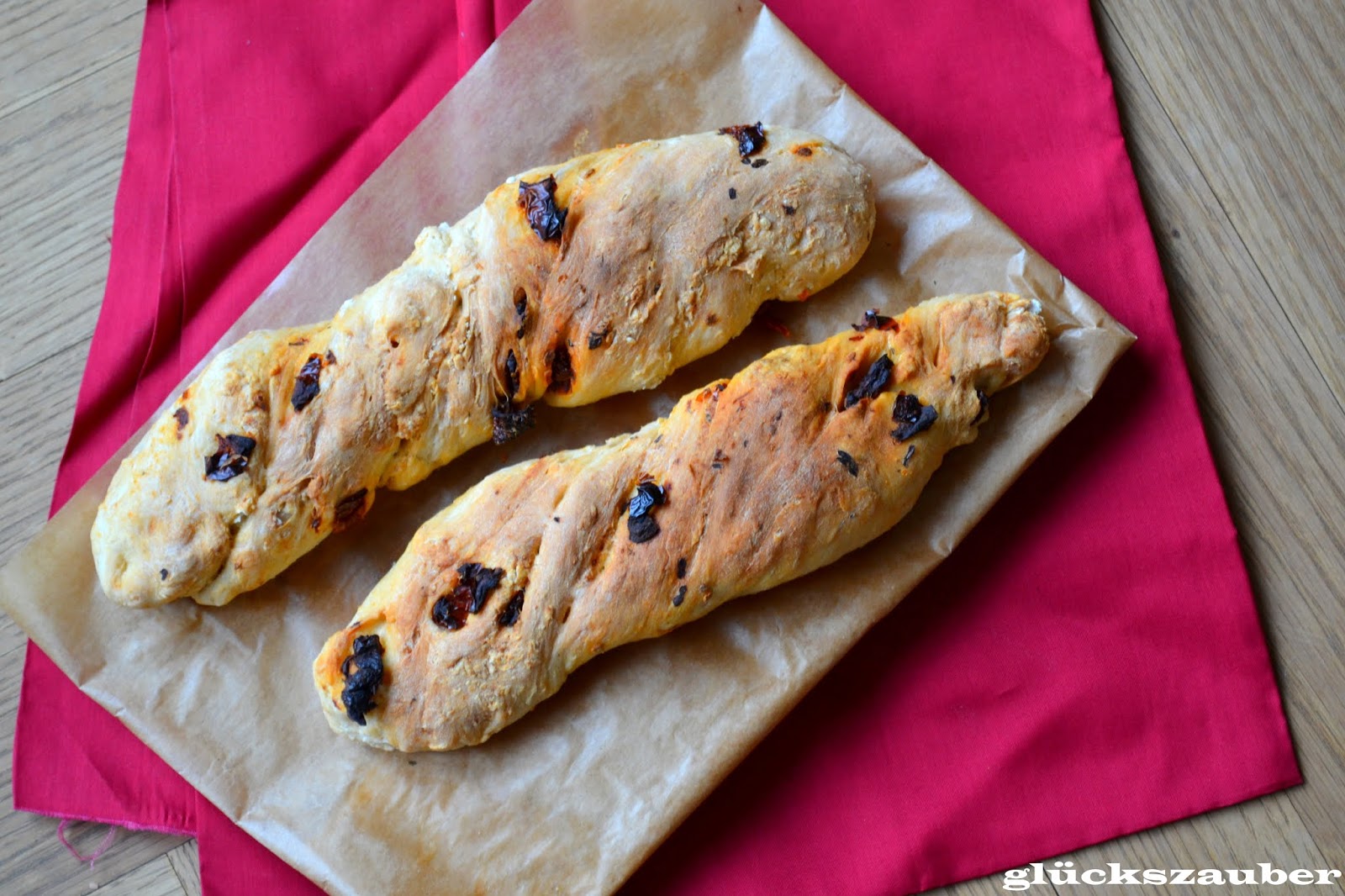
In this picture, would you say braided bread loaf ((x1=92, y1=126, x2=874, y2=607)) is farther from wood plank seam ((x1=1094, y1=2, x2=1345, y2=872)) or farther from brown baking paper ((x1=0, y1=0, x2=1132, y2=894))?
wood plank seam ((x1=1094, y1=2, x2=1345, y2=872))

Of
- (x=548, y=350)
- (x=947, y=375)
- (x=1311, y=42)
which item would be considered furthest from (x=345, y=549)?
(x=1311, y=42)

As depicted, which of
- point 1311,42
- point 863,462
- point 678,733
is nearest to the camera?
point 863,462

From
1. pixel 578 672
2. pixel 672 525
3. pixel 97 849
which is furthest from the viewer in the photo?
pixel 97 849

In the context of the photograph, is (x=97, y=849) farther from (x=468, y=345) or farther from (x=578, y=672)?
(x=468, y=345)

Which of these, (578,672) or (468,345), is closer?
(468,345)

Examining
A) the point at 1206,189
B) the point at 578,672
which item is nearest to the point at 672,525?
the point at 578,672

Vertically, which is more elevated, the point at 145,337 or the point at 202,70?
the point at 202,70

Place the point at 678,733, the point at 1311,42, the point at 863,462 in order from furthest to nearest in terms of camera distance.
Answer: the point at 1311,42 → the point at 678,733 → the point at 863,462

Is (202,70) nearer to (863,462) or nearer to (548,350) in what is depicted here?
(548,350)
